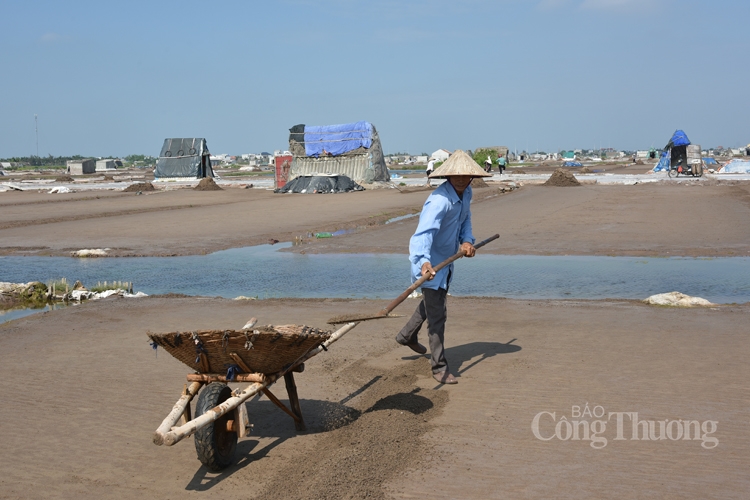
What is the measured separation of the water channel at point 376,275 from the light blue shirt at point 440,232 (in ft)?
12.9

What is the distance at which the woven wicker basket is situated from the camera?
4.49 m

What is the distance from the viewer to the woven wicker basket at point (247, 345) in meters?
4.49

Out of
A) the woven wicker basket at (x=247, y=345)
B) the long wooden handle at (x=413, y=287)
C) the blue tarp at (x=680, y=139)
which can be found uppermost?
the blue tarp at (x=680, y=139)

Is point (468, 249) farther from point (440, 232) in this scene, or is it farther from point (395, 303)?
point (395, 303)

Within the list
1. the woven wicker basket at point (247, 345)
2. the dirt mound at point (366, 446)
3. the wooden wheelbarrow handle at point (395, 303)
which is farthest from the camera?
the wooden wheelbarrow handle at point (395, 303)

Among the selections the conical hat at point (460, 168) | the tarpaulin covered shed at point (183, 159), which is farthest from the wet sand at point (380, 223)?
the tarpaulin covered shed at point (183, 159)

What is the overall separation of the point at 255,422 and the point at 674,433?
2.79 metres

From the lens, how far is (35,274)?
12.9 meters

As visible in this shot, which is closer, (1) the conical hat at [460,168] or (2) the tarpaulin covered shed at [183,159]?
(1) the conical hat at [460,168]

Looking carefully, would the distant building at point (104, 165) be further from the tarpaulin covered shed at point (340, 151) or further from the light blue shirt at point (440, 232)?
the light blue shirt at point (440, 232)

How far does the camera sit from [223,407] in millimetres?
4324

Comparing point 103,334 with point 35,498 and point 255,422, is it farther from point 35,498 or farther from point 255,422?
point 35,498

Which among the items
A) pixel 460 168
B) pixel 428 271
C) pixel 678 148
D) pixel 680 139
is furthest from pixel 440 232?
pixel 678 148

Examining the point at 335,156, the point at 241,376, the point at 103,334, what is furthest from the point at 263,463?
the point at 335,156
